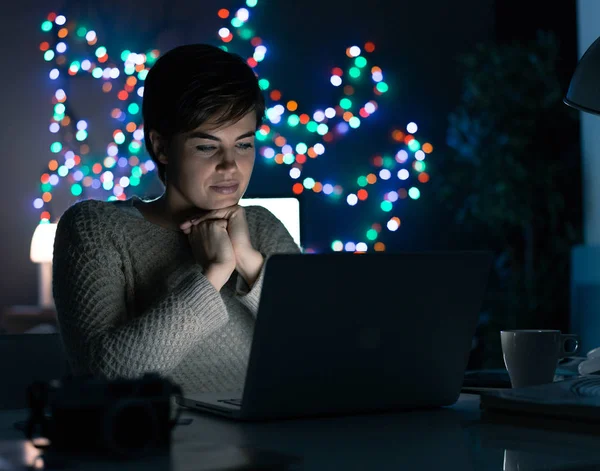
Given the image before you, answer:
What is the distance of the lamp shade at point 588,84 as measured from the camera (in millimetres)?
1273

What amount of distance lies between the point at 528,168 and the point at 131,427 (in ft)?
12.0

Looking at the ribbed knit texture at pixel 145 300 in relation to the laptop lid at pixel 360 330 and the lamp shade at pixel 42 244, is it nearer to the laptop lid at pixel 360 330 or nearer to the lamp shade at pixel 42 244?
the laptop lid at pixel 360 330

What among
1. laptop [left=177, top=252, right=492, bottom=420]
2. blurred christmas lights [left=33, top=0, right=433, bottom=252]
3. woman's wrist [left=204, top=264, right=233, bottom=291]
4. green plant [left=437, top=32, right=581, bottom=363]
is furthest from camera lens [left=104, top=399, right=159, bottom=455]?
blurred christmas lights [left=33, top=0, right=433, bottom=252]

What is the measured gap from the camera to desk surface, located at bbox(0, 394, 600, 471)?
25.6 inches

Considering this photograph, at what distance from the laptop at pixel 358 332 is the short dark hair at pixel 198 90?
0.60 meters

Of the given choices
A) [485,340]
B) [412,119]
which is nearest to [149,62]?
[412,119]

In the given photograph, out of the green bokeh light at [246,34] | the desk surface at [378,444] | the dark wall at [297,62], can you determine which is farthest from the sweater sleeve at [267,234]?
the green bokeh light at [246,34]

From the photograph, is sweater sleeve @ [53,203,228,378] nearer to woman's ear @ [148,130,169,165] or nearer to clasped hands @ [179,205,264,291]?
clasped hands @ [179,205,264,291]

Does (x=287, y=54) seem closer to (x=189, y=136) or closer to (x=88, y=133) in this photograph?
(x=88, y=133)

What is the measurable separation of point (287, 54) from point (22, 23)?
4.65 ft

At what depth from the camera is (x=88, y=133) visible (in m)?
4.45

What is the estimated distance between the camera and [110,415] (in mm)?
628

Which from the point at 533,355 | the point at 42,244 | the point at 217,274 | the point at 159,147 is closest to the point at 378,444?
the point at 533,355

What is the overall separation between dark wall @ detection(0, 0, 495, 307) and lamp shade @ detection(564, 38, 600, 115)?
333 centimetres
